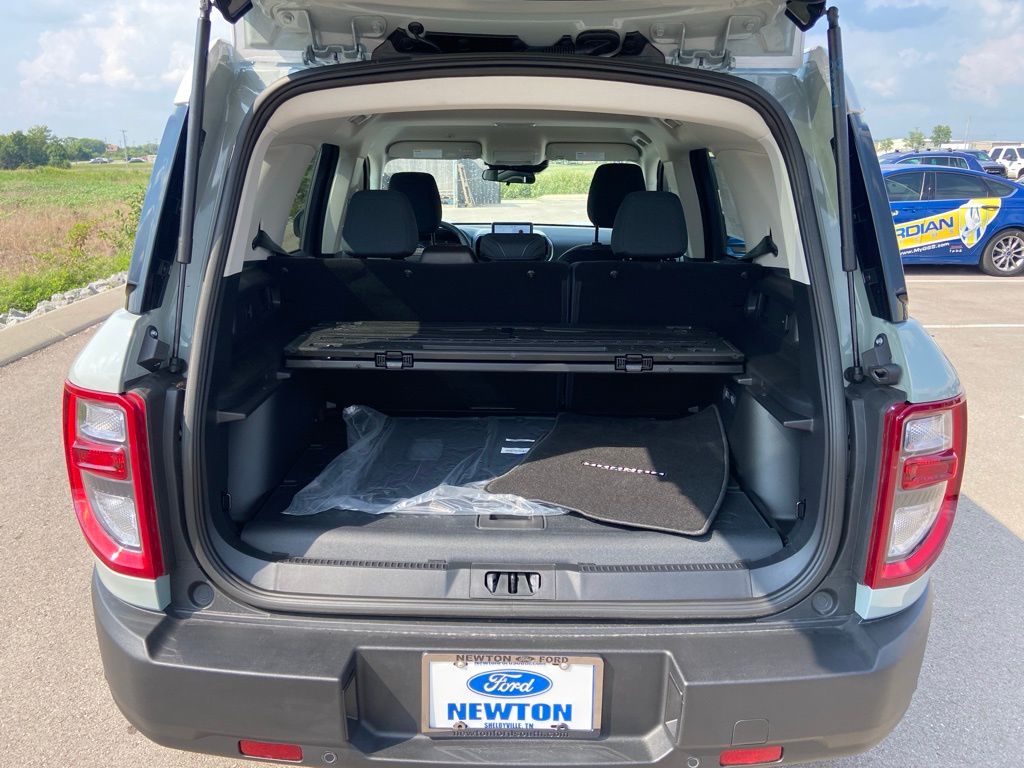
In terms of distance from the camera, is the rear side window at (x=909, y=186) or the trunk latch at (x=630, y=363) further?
the rear side window at (x=909, y=186)

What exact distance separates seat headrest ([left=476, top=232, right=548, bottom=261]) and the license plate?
2.42 meters

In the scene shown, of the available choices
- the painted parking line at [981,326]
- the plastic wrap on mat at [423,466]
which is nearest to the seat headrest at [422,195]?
the plastic wrap on mat at [423,466]

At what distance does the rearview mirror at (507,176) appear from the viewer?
4.04 m

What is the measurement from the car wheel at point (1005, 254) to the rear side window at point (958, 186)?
2.45ft

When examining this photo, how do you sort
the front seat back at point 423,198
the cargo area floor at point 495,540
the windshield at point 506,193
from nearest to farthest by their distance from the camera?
the cargo area floor at point 495,540 < the front seat back at point 423,198 < the windshield at point 506,193

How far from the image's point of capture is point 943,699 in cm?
219

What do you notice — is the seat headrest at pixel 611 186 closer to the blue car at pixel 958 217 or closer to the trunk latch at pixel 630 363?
the trunk latch at pixel 630 363

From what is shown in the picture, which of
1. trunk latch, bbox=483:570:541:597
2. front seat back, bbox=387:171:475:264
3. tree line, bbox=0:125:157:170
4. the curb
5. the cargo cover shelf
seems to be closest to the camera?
trunk latch, bbox=483:570:541:597

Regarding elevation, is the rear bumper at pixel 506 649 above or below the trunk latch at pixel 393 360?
below

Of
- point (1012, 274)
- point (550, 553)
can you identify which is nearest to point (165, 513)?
point (550, 553)

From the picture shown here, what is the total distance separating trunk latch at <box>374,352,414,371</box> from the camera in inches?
85.1

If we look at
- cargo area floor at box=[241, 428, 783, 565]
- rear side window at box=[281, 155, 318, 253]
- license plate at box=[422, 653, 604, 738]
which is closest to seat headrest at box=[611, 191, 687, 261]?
cargo area floor at box=[241, 428, 783, 565]

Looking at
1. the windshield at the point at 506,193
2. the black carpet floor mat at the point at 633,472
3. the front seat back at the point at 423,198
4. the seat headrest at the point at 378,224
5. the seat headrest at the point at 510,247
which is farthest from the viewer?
the windshield at the point at 506,193

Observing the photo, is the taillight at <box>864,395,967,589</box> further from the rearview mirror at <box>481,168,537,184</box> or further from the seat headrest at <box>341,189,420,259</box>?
the rearview mirror at <box>481,168,537,184</box>
